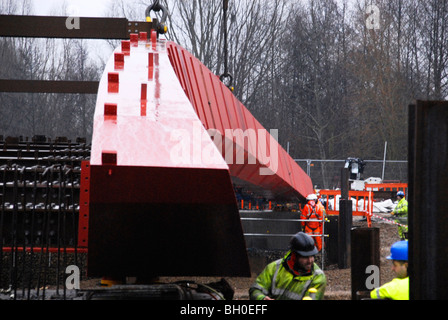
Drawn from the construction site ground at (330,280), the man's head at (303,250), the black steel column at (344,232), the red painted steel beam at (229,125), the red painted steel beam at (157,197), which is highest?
the red painted steel beam at (229,125)

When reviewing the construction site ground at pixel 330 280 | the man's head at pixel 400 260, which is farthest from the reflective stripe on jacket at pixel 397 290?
the construction site ground at pixel 330 280

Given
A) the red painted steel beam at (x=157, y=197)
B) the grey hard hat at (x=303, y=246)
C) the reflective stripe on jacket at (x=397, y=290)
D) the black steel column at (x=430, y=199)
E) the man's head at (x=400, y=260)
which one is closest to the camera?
the black steel column at (x=430, y=199)

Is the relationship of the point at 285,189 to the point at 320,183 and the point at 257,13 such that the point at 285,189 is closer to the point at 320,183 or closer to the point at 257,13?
the point at 320,183

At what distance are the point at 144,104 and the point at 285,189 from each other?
852 centimetres

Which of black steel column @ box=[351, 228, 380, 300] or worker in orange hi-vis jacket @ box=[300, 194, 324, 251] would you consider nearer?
black steel column @ box=[351, 228, 380, 300]

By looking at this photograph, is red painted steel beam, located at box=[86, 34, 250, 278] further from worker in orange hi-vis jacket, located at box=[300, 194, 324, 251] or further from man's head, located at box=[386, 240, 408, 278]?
worker in orange hi-vis jacket, located at box=[300, 194, 324, 251]

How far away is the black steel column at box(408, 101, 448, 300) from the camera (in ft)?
11.6

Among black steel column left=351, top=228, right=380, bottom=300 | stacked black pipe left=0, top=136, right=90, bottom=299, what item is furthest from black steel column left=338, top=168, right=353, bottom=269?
black steel column left=351, top=228, right=380, bottom=300

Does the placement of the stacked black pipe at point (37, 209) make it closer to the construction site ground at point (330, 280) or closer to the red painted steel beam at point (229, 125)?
the red painted steel beam at point (229, 125)

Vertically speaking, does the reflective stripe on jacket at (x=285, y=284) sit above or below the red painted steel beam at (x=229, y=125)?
below

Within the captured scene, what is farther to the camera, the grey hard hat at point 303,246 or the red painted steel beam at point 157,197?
the grey hard hat at point 303,246

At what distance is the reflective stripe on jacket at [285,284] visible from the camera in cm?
506

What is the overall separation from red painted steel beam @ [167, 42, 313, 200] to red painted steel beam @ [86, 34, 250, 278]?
1.50 metres

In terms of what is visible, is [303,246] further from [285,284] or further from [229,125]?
[229,125]
